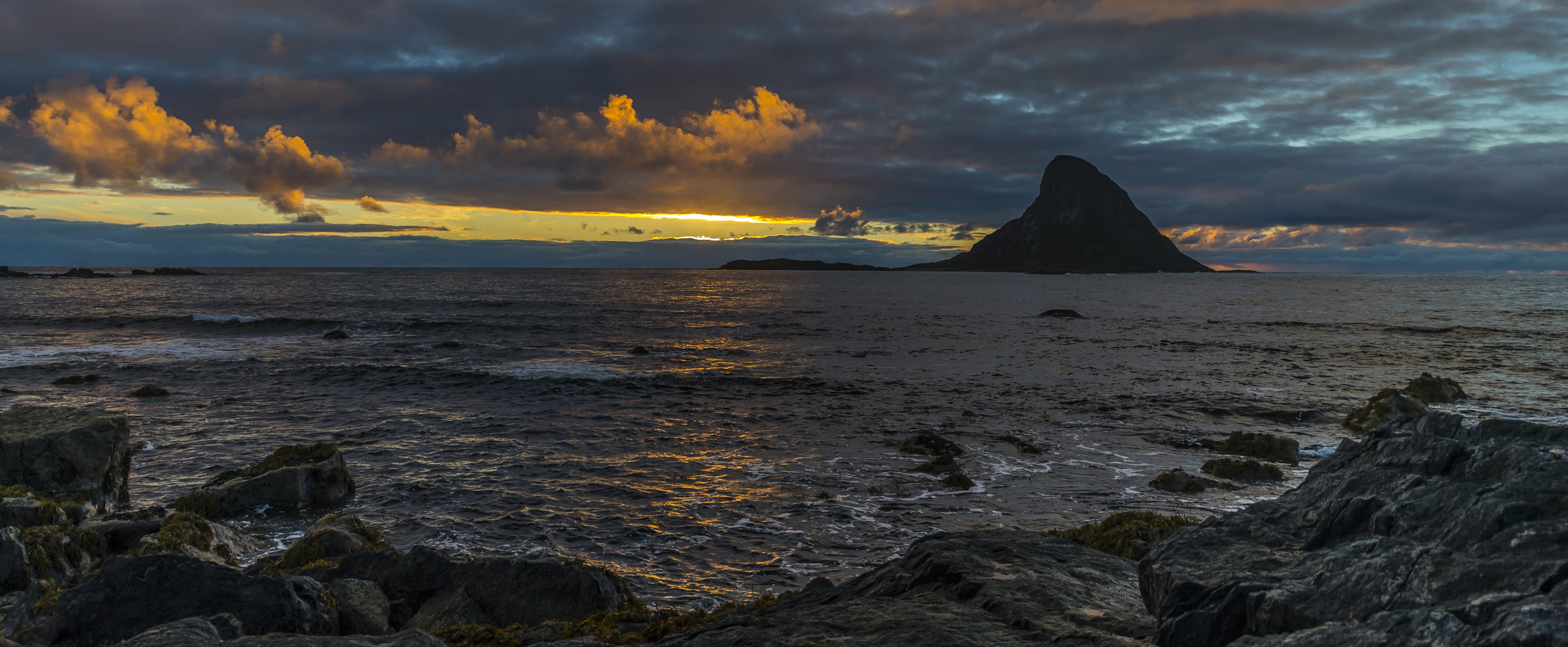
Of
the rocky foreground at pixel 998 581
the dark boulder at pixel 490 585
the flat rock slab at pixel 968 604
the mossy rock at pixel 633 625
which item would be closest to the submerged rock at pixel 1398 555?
the rocky foreground at pixel 998 581

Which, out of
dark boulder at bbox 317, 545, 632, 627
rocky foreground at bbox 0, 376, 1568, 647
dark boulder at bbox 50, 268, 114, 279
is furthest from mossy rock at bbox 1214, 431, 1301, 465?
dark boulder at bbox 50, 268, 114, 279

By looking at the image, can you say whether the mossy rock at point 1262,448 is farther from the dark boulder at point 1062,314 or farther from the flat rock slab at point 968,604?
the dark boulder at point 1062,314

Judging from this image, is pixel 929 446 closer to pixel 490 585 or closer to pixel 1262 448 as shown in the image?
pixel 1262 448

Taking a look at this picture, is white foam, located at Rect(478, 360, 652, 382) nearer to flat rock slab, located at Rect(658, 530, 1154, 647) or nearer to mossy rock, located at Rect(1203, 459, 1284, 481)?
mossy rock, located at Rect(1203, 459, 1284, 481)

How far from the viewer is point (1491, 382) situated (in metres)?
29.6

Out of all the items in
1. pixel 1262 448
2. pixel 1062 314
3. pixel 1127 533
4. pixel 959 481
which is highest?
pixel 1062 314

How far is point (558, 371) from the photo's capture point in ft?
108

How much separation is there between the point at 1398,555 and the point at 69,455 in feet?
61.9

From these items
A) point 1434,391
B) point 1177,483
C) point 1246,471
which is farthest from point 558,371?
point 1434,391

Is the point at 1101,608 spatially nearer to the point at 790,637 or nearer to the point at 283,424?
the point at 790,637

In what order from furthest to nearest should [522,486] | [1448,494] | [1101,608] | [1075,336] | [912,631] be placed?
[1075,336] → [522,486] → [1101,608] → [912,631] → [1448,494]

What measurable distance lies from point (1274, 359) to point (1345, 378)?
6527 mm

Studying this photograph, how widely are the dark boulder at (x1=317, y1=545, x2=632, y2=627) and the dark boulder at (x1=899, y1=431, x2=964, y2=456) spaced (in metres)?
10.7

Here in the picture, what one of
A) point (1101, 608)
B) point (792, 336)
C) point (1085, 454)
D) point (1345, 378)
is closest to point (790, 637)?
point (1101, 608)
